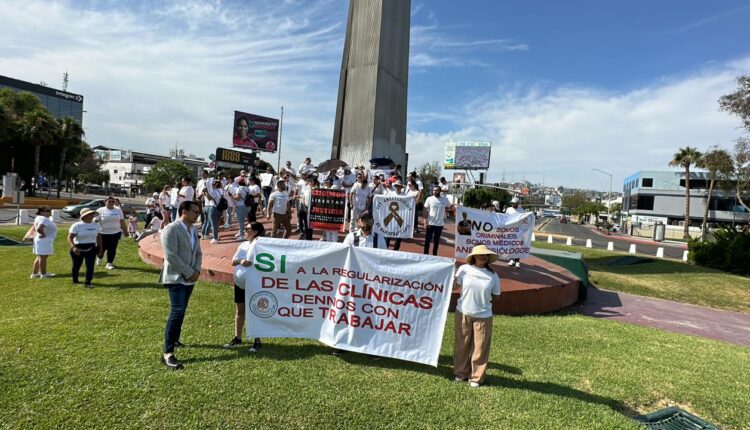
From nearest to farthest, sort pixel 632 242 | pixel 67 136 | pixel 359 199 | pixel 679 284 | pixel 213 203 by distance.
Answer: pixel 213 203 → pixel 359 199 → pixel 679 284 → pixel 632 242 → pixel 67 136

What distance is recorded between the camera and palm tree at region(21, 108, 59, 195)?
40500 millimetres

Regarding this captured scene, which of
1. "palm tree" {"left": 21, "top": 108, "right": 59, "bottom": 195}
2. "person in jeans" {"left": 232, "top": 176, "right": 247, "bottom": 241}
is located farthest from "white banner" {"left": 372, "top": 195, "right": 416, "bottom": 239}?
"palm tree" {"left": 21, "top": 108, "right": 59, "bottom": 195}

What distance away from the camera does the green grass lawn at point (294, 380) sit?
385 centimetres

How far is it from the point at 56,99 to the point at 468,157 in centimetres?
11705

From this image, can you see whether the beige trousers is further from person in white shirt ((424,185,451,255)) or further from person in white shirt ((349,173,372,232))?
person in white shirt ((349,173,372,232))

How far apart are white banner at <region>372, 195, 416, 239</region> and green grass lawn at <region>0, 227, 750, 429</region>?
3.63 m

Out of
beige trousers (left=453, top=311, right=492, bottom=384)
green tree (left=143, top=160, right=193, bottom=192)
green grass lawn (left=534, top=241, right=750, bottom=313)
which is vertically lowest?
green grass lawn (left=534, top=241, right=750, bottom=313)

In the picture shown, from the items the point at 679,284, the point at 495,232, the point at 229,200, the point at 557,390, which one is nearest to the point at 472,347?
the point at 557,390

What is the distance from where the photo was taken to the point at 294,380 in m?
4.55

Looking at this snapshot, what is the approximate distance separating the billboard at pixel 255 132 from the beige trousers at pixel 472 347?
170ft

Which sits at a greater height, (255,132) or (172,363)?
(255,132)

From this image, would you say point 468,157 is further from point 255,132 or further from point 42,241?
point 42,241

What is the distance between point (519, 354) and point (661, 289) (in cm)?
1182

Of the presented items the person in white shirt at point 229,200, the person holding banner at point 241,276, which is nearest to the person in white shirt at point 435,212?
the person holding banner at point 241,276
